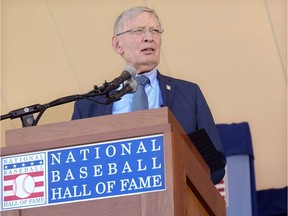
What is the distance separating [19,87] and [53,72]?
248 mm

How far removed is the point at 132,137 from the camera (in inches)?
98.0

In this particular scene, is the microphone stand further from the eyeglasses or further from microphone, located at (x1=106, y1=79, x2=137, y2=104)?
the eyeglasses

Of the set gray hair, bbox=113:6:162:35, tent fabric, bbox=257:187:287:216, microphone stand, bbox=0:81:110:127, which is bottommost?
tent fabric, bbox=257:187:287:216

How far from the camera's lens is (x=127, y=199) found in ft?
8.03

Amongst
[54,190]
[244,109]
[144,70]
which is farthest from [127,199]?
[244,109]

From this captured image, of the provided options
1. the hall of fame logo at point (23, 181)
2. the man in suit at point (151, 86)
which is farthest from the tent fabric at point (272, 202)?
the hall of fame logo at point (23, 181)

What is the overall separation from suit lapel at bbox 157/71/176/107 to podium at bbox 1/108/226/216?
0.78 meters

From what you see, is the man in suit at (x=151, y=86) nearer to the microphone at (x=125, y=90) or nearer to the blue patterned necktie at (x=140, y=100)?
the blue patterned necktie at (x=140, y=100)

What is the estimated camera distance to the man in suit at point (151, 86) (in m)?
3.39

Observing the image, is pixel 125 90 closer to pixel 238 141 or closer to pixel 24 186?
pixel 24 186

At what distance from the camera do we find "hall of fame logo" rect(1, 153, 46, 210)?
254cm

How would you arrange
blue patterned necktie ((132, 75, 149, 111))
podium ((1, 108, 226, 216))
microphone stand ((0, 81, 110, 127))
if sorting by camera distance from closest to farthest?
podium ((1, 108, 226, 216)) < microphone stand ((0, 81, 110, 127)) < blue patterned necktie ((132, 75, 149, 111))

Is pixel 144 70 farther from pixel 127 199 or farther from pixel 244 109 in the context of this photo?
pixel 244 109

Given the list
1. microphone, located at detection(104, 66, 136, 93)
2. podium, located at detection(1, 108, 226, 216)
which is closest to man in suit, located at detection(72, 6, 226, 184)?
microphone, located at detection(104, 66, 136, 93)
